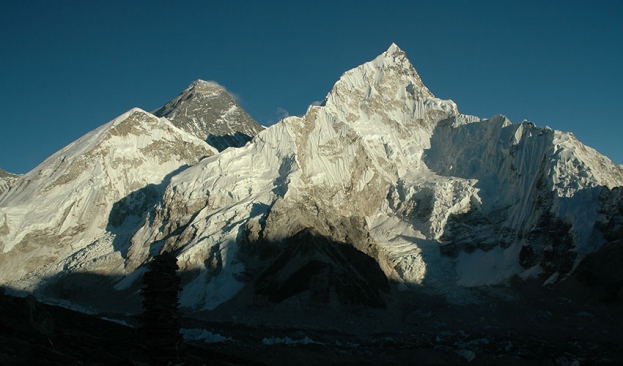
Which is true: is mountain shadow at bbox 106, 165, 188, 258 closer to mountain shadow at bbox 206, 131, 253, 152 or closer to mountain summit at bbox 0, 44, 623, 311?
mountain summit at bbox 0, 44, 623, 311

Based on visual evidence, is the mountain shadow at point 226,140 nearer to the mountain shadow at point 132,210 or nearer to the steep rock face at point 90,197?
the steep rock face at point 90,197

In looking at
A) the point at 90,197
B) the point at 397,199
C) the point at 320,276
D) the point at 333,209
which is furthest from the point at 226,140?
the point at 320,276

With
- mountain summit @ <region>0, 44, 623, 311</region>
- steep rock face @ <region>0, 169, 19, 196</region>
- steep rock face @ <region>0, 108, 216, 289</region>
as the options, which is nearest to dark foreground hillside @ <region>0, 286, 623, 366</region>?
mountain summit @ <region>0, 44, 623, 311</region>

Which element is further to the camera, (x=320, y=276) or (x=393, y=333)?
(x=320, y=276)

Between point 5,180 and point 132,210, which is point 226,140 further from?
point 5,180

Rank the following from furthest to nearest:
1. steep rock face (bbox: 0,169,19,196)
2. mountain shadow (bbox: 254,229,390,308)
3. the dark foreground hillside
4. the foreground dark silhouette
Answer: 1. steep rock face (bbox: 0,169,19,196)
2. mountain shadow (bbox: 254,229,390,308)
3. the dark foreground hillside
4. the foreground dark silhouette

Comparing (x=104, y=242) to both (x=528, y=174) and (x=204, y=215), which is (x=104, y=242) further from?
(x=528, y=174)
